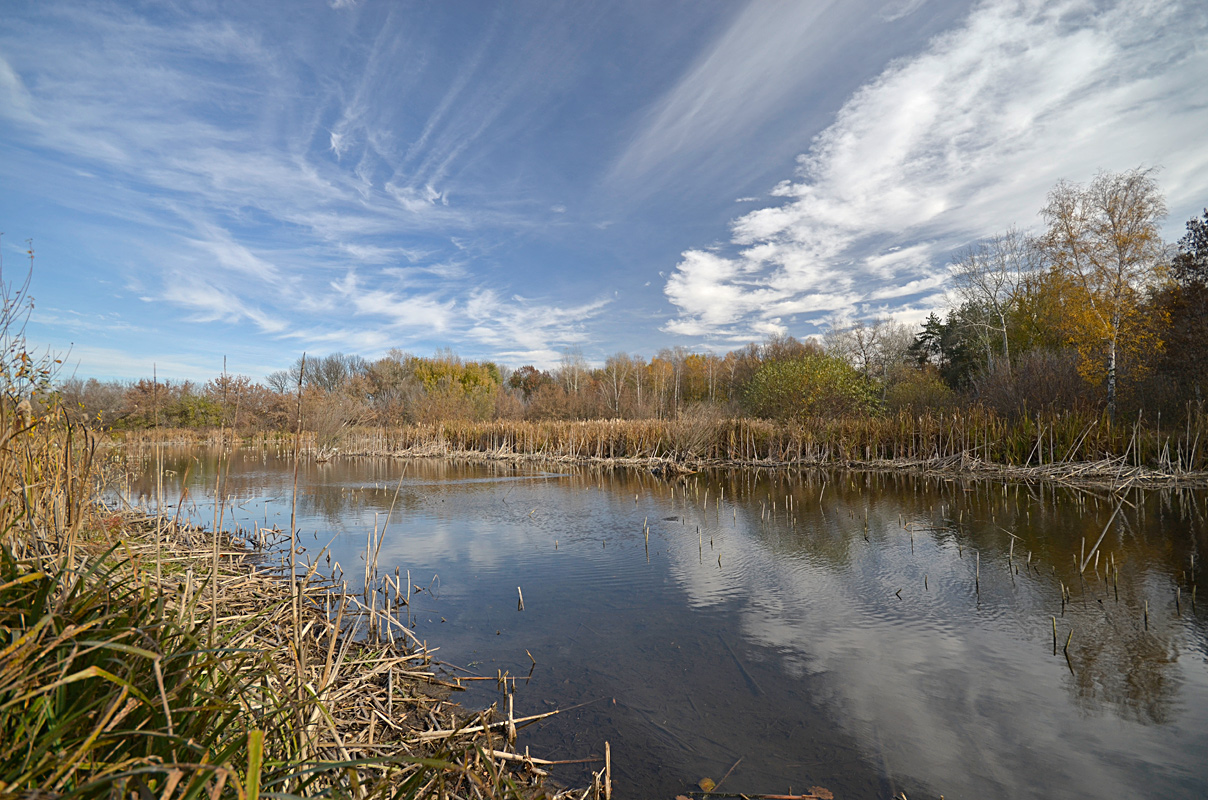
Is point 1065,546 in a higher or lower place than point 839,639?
higher

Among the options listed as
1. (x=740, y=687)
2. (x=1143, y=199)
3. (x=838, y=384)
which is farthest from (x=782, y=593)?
(x=1143, y=199)

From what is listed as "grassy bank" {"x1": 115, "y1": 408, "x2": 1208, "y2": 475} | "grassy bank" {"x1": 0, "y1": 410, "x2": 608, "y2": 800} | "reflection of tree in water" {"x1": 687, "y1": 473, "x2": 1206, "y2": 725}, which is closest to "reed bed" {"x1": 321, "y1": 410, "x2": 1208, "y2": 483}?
"grassy bank" {"x1": 115, "y1": 408, "x2": 1208, "y2": 475}

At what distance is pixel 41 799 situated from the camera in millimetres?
1104

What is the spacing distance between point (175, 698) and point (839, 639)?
4.90m


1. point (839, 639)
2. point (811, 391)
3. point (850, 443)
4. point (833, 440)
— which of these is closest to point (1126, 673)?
point (839, 639)

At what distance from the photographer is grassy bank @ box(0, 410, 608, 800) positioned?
4.56 ft

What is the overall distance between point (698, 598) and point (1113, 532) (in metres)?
7.13

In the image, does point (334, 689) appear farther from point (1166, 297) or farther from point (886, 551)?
point (1166, 297)

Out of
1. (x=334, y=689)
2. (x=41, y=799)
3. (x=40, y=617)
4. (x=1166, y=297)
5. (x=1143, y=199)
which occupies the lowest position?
(x=334, y=689)

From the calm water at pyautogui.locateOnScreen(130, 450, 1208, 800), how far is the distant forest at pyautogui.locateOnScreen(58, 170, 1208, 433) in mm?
3309

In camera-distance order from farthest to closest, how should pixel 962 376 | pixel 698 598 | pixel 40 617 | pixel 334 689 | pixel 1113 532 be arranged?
pixel 962 376, pixel 1113 532, pixel 698 598, pixel 334 689, pixel 40 617

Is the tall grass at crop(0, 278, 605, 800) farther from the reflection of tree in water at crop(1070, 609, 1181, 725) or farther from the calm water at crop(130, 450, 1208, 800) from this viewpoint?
the reflection of tree in water at crop(1070, 609, 1181, 725)

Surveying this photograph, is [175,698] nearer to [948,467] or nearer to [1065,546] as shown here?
[1065,546]

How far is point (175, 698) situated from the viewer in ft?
5.24
